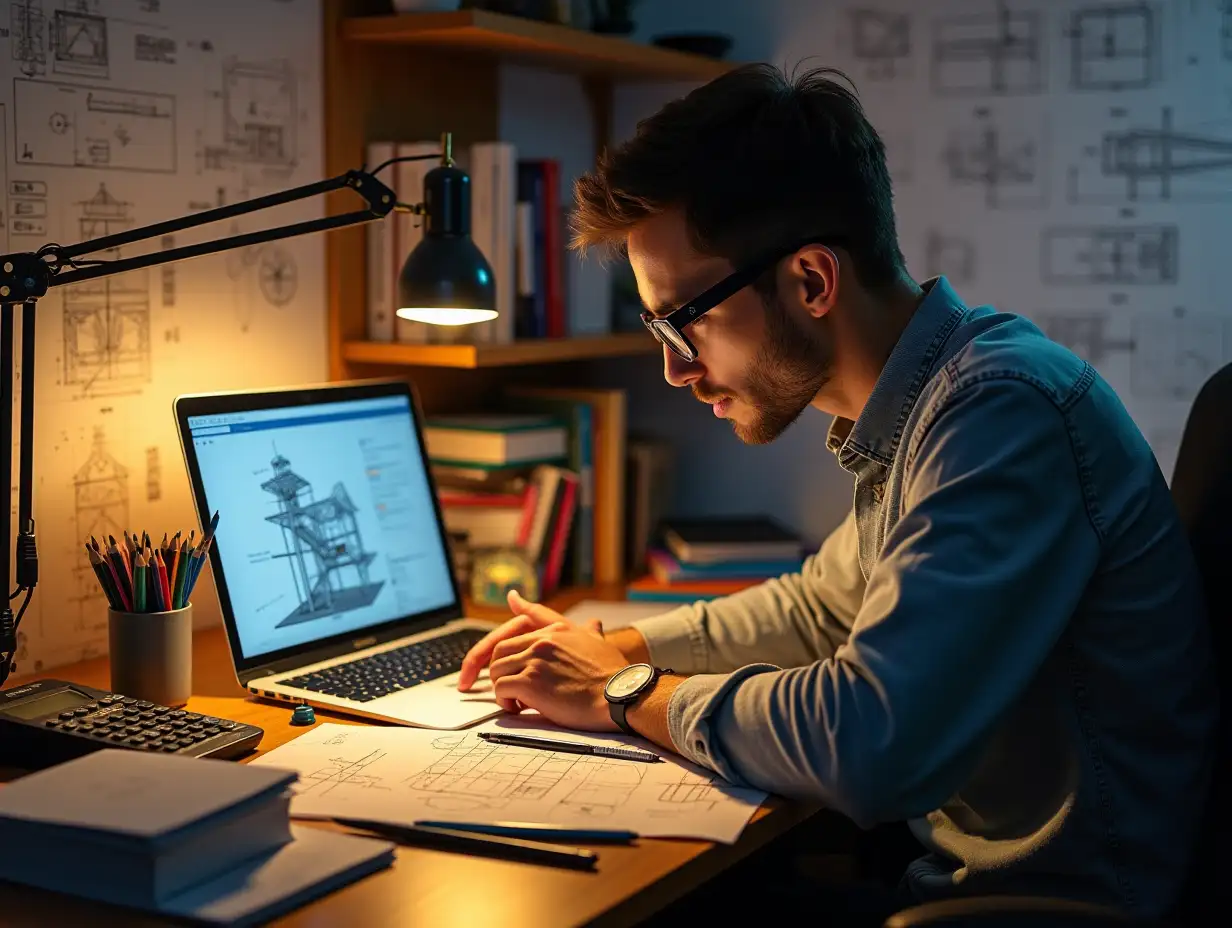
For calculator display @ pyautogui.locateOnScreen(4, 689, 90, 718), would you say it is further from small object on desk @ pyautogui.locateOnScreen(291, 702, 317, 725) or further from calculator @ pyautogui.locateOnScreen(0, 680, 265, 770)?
small object on desk @ pyautogui.locateOnScreen(291, 702, 317, 725)

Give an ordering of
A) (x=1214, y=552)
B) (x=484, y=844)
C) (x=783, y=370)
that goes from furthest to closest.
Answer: (x=783, y=370)
(x=1214, y=552)
(x=484, y=844)

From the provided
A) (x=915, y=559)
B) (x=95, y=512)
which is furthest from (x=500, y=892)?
(x=95, y=512)

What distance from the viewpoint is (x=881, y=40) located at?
2236mm

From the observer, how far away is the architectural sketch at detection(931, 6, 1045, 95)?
2.14 meters

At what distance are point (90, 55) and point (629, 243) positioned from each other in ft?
2.24

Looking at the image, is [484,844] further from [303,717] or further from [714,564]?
[714,564]

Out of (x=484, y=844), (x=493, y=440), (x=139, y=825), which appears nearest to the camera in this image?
(x=139, y=825)

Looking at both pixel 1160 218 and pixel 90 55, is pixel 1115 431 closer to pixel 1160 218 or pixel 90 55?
pixel 1160 218

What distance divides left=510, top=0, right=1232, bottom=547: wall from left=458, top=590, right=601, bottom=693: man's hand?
2.88 ft

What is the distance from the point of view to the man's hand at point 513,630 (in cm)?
151

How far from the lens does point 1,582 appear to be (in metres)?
1.39

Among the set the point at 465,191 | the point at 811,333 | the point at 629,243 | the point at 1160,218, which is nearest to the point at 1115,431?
the point at 811,333

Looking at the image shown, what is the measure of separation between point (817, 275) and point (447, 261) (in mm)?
437

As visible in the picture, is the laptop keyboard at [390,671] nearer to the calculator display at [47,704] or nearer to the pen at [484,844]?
the calculator display at [47,704]
